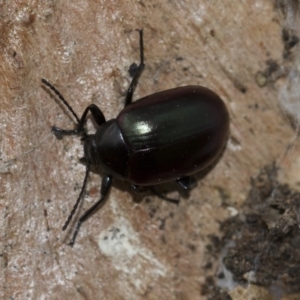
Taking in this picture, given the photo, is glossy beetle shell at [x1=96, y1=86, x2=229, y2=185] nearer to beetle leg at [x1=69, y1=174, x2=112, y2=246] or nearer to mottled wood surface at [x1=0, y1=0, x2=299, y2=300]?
beetle leg at [x1=69, y1=174, x2=112, y2=246]

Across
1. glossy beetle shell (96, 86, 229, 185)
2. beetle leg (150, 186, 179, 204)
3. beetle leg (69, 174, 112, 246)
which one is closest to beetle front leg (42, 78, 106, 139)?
glossy beetle shell (96, 86, 229, 185)

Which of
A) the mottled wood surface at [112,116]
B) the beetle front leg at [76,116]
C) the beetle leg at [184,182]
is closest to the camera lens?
the mottled wood surface at [112,116]

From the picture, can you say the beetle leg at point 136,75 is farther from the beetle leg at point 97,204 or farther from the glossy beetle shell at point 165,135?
the beetle leg at point 97,204

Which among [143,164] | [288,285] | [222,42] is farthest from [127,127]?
[288,285]

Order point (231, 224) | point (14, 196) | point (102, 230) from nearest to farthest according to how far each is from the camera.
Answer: point (14, 196)
point (102, 230)
point (231, 224)

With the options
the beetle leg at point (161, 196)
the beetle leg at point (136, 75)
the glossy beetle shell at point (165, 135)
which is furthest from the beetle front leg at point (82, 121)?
the beetle leg at point (161, 196)

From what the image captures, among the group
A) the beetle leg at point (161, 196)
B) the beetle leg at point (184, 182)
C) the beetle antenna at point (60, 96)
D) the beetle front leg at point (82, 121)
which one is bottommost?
the beetle leg at point (161, 196)

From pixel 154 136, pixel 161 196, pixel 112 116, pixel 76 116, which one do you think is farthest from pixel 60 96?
pixel 161 196

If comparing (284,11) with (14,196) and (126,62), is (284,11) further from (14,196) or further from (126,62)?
(14,196)
